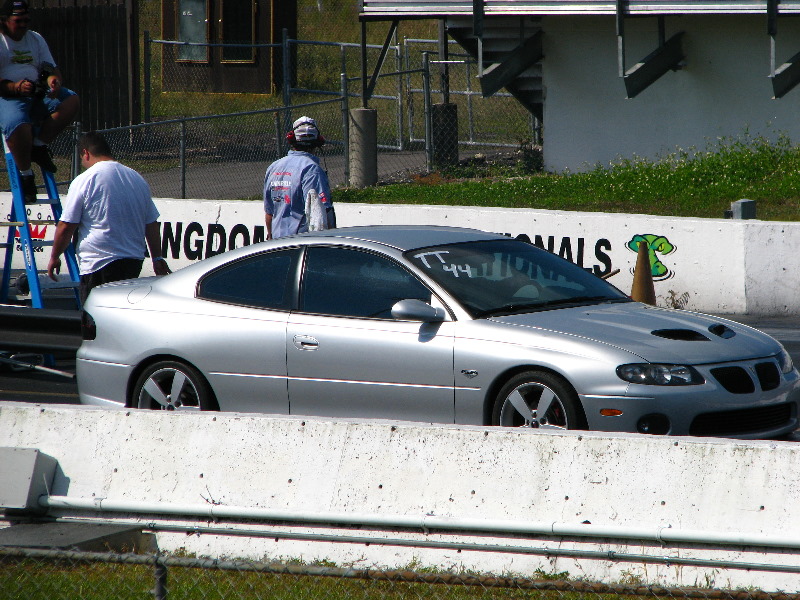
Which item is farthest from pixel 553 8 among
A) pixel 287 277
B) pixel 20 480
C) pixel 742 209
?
pixel 20 480

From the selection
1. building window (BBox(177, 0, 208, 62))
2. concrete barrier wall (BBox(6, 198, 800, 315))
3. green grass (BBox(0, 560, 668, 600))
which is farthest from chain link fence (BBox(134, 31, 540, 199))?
green grass (BBox(0, 560, 668, 600))

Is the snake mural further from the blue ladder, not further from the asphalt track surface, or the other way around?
the blue ladder

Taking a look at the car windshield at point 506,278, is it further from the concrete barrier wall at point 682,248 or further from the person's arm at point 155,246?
the concrete barrier wall at point 682,248

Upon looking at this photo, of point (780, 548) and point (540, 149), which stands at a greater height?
point (540, 149)

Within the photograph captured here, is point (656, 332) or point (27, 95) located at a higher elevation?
point (27, 95)

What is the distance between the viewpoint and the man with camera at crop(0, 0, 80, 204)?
1044 cm

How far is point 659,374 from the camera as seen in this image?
6902 millimetres

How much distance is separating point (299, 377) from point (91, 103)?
69.3 ft

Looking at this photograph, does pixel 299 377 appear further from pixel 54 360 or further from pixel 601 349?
pixel 54 360

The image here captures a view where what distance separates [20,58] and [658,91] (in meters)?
13.6

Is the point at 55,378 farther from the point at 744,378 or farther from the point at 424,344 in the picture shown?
the point at 744,378

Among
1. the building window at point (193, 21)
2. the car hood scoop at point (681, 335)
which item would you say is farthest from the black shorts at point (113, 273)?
the building window at point (193, 21)

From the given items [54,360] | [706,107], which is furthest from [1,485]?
[706,107]

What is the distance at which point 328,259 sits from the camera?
314 inches
